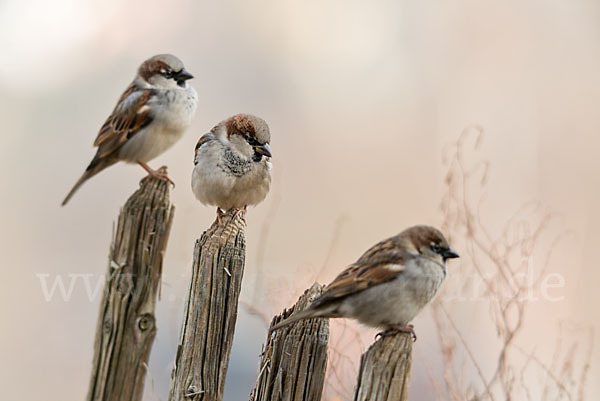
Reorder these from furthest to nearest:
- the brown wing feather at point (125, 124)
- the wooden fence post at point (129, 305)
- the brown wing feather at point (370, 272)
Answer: the brown wing feather at point (125, 124), the wooden fence post at point (129, 305), the brown wing feather at point (370, 272)

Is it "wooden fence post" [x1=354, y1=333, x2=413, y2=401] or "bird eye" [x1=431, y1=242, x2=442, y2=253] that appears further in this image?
"bird eye" [x1=431, y1=242, x2=442, y2=253]

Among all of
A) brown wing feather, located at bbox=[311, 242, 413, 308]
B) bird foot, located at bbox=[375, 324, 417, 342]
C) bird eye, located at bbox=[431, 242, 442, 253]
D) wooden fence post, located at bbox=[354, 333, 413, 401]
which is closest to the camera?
wooden fence post, located at bbox=[354, 333, 413, 401]

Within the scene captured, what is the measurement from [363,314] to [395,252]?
234 millimetres

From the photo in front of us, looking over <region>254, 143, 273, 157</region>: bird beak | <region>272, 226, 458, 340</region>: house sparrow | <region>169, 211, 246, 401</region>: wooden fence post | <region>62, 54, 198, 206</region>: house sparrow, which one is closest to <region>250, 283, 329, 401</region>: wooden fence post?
<region>272, 226, 458, 340</region>: house sparrow

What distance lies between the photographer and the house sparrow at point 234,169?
3328mm

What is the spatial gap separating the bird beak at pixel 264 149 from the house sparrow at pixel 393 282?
850 millimetres

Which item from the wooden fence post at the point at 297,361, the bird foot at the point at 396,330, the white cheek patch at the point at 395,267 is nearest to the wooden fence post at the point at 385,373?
the bird foot at the point at 396,330

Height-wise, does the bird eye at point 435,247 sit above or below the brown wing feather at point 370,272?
above

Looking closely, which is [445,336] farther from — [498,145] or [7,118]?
[7,118]

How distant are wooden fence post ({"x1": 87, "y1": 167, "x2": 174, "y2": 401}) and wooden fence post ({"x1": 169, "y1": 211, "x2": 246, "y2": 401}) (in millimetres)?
418

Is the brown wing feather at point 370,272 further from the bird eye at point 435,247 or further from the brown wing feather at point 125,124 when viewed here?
the brown wing feather at point 125,124

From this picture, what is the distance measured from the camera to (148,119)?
3.94m

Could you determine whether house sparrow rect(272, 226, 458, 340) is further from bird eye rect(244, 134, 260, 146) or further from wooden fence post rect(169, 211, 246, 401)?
bird eye rect(244, 134, 260, 146)

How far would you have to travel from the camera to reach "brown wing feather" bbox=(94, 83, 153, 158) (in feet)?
12.9
